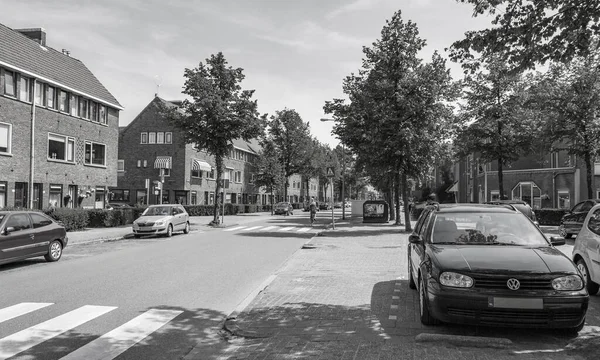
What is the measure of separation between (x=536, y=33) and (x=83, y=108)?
1138 inches

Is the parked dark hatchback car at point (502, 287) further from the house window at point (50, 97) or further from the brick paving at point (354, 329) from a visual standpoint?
the house window at point (50, 97)

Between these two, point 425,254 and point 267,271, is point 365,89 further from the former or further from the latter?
point 425,254

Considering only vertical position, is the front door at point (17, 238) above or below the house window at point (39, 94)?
below

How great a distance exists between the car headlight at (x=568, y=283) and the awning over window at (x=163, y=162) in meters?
43.1

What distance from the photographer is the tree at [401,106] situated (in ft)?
72.5

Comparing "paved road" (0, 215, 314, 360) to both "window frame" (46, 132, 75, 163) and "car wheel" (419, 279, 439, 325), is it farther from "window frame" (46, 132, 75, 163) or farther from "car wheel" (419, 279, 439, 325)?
"window frame" (46, 132, 75, 163)

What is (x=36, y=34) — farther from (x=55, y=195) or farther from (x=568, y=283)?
(x=568, y=283)

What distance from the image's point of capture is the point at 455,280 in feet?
17.1

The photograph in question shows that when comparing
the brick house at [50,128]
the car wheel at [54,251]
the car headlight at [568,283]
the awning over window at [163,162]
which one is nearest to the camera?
the car headlight at [568,283]

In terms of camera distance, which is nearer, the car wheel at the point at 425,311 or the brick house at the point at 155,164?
Answer: the car wheel at the point at 425,311

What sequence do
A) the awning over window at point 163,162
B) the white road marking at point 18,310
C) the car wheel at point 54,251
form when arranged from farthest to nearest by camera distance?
1. the awning over window at point 163,162
2. the car wheel at point 54,251
3. the white road marking at point 18,310

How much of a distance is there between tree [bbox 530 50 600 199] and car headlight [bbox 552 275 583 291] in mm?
22494

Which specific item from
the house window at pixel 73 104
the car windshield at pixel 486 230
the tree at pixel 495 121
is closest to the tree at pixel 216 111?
the house window at pixel 73 104

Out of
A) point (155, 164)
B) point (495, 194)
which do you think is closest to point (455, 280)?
point (495, 194)
